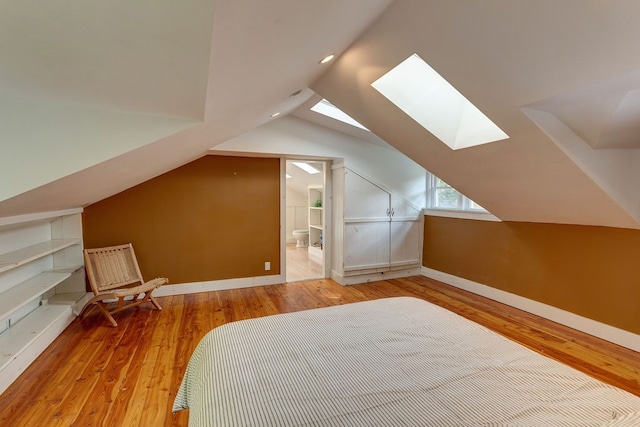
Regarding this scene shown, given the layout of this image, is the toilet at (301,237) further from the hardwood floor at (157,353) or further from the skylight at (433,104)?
the skylight at (433,104)

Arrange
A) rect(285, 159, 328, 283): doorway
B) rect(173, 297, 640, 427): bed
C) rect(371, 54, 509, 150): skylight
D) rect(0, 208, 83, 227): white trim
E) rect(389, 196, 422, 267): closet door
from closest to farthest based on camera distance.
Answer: rect(173, 297, 640, 427): bed → rect(0, 208, 83, 227): white trim → rect(371, 54, 509, 150): skylight → rect(389, 196, 422, 267): closet door → rect(285, 159, 328, 283): doorway

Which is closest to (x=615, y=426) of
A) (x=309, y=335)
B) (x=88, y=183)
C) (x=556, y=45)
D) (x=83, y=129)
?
(x=309, y=335)

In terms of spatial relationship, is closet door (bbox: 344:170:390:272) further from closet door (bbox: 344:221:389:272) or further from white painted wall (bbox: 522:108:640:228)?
white painted wall (bbox: 522:108:640:228)

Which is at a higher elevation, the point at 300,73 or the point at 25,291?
the point at 300,73

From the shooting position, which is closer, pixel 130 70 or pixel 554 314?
pixel 130 70

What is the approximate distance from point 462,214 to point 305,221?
14.1ft

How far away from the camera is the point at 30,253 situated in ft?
8.15

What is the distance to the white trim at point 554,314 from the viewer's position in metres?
2.59

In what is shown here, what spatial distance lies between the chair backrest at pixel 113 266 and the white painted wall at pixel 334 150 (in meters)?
1.66

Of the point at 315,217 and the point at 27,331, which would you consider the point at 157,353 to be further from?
the point at 315,217

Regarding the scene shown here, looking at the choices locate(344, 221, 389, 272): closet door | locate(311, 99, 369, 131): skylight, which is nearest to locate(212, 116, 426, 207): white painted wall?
locate(311, 99, 369, 131): skylight

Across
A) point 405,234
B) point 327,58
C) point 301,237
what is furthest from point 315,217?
point 327,58

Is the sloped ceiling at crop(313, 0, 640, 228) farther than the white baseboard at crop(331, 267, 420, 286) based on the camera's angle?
No

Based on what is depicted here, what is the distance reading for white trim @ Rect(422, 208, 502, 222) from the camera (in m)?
3.76
